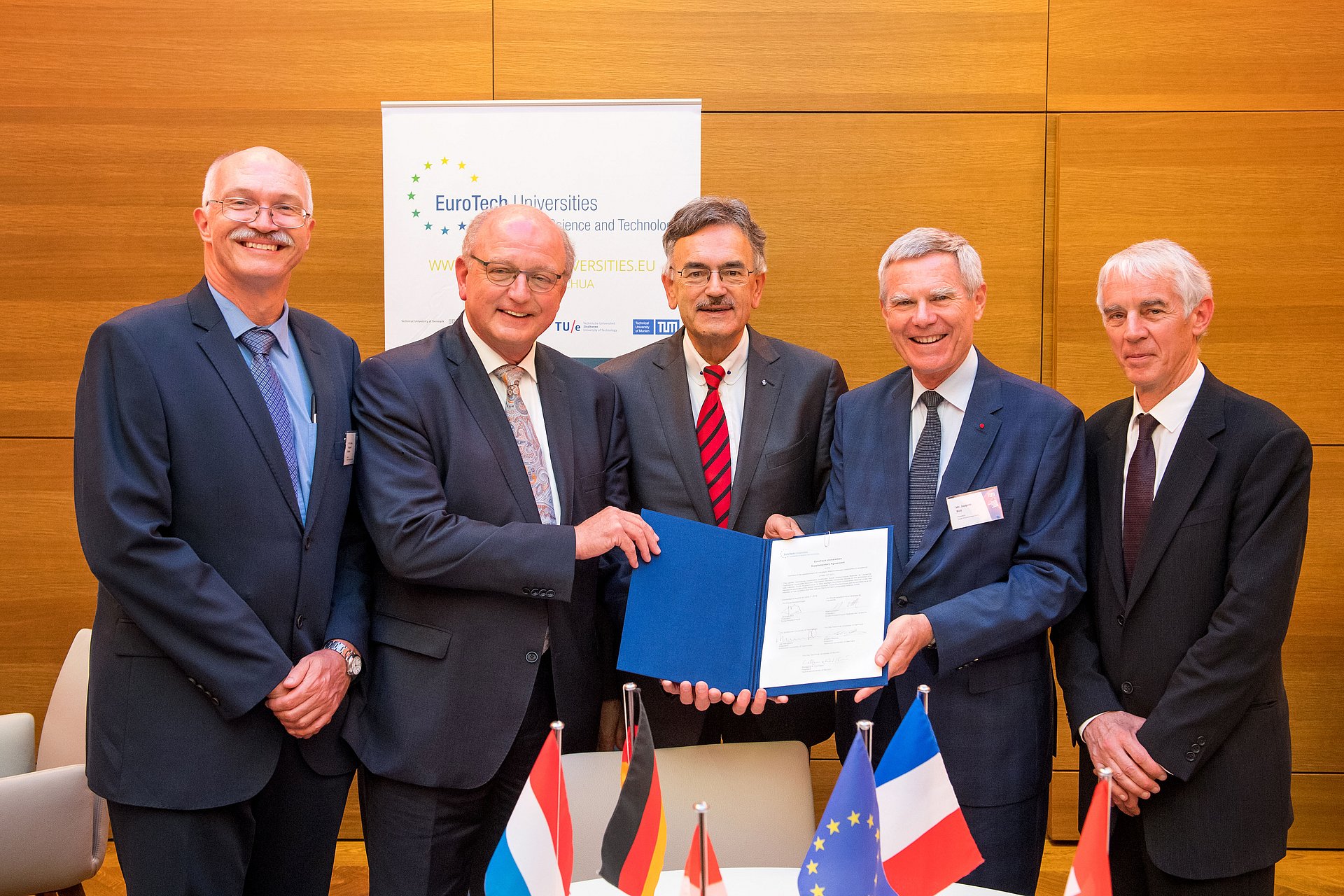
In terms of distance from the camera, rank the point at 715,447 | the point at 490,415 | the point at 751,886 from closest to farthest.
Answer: the point at 751,886
the point at 490,415
the point at 715,447

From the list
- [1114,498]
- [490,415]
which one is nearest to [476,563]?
[490,415]

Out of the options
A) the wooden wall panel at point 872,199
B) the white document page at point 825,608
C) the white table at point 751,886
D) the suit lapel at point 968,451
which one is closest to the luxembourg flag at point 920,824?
the white table at point 751,886

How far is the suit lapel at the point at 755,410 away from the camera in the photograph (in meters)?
2.78

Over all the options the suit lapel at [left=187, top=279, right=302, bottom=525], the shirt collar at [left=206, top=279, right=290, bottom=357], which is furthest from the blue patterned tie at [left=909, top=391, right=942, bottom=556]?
the shirt collar at [left=206, top=279, right=290, bottom=357]

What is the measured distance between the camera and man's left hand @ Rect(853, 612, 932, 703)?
7.46 feet

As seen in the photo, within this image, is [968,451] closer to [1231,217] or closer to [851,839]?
[851,839]

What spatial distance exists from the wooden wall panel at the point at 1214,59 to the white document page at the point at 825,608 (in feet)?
9.48

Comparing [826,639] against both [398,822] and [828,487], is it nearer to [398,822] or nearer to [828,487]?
[828,487]

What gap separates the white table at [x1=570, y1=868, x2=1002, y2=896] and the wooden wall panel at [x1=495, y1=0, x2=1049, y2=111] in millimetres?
3297

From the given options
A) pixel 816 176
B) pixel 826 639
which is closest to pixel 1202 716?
pixel 826 639

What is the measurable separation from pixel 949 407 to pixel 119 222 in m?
3.69

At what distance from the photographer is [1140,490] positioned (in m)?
2.50

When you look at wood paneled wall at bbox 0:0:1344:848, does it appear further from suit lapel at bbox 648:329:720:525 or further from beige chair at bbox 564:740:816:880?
beige chair at bbox 564:740:816:880

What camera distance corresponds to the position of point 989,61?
4.26 m
